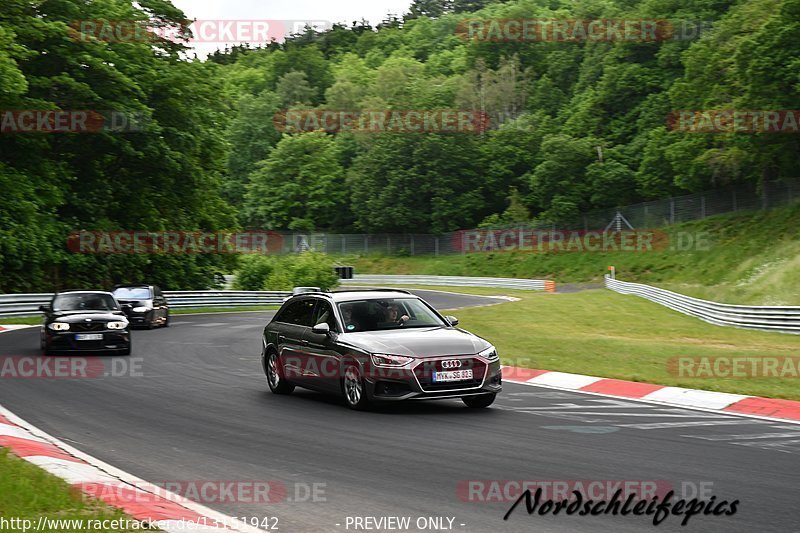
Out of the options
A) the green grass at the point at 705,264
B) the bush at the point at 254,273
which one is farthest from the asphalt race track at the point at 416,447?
the bush at the point at 254,273

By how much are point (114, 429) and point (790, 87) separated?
55.4 meters

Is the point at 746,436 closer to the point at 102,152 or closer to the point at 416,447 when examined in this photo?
the point at 416,447

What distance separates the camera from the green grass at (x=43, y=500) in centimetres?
654

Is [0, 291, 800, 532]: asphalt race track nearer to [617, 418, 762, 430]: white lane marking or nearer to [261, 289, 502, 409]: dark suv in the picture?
[617, 418, 762, 430]: white lane marking

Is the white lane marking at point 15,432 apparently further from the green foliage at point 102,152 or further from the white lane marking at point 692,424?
the green foliage at point 102,152

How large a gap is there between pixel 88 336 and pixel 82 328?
0.22 meters

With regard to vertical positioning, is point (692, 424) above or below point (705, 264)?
above

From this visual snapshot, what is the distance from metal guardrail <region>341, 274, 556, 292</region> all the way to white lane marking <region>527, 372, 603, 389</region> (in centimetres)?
5288

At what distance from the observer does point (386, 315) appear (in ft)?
45.8

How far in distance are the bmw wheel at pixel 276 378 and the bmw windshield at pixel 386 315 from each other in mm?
1831

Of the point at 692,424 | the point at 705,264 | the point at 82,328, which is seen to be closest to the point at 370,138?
the point at 705,264

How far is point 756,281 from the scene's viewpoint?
164 ft

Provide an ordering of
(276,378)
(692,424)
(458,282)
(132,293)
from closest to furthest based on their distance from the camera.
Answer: (692,424) → (276,378) → (132,293) → (458,282)

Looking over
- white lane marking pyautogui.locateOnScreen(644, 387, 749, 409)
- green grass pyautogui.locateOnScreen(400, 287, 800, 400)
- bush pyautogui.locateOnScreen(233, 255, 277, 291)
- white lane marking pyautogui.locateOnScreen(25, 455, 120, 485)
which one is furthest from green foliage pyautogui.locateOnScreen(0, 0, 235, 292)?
white lane marking pyautogui.locateOnScreen(25, 455, 120, 485)
